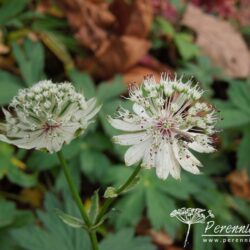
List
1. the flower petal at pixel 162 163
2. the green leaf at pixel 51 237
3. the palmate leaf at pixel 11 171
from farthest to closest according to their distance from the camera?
the palmate leaf at pixel 11 171
the green leaf at pixel 51 237
the flower petal at pixel 162 163

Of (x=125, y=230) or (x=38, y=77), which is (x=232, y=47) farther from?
(x=125, y=230)

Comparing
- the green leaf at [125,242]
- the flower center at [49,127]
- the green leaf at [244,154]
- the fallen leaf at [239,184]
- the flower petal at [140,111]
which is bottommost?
the fallen leaf at [239,184]

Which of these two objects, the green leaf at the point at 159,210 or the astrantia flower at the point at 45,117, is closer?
the astrantia flower at the point at 45,117

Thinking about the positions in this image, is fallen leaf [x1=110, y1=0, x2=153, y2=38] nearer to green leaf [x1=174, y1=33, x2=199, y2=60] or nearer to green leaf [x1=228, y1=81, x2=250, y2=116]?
green leaf [x1=174, y1=33, x2=199, y2=60]

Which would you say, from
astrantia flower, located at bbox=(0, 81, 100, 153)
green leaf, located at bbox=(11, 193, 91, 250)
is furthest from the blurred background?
astrantia flower, located at bbox=(0, 81, 100, 153)

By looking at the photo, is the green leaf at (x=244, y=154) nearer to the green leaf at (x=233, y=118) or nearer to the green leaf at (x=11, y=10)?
the green leaf at (x=233, y=118)

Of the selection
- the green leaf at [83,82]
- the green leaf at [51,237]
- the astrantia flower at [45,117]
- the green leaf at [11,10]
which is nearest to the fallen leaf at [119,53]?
the green leaf at [83,82]

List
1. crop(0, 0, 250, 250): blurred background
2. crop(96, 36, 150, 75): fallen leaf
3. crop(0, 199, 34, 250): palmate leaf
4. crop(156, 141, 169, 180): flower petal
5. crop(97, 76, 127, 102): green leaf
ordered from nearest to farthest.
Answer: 1. crop(156, 141, 169, 180): flower petal
2. crop(0, 199, 34, 250): palmate leaf
3. crop(0, 0, 250, 250): blurred background
4. crop(97, 76, 127, 102): green leaf
5. crop(96, 36, 150, 75): fallen leaf

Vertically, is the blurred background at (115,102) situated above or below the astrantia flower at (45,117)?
below

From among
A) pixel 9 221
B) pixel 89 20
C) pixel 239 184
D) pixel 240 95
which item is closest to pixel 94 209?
pixel 9 221
